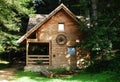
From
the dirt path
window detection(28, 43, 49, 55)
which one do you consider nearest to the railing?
the dirt path

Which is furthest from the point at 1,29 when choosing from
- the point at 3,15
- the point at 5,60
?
the point at 5,60

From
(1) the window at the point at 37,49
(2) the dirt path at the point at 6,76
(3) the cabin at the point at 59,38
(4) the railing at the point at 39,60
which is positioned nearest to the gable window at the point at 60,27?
(3) the cabin at the point at 59,38

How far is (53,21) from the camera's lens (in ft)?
107

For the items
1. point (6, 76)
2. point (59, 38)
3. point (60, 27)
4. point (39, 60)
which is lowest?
point (6, 76)

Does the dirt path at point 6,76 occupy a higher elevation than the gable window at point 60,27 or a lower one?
lower

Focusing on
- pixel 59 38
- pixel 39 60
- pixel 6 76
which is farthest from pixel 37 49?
pixel 6 76

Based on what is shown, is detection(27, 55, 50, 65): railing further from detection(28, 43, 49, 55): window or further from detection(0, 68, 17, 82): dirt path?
detection(28, 43, 49, 55): window

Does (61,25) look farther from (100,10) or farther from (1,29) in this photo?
(1,29)

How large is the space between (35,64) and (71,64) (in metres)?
4.01

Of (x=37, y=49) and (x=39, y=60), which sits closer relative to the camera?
(x=39, y=60)

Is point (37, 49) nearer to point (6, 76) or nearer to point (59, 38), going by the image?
point (59, 38)

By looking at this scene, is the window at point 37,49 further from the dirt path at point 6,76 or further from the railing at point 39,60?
the dirt path at point 6,76

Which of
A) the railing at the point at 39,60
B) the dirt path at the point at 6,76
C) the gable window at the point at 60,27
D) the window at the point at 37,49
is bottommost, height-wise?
the dirt path at the point at 6,76

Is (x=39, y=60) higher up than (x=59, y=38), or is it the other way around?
(x=59, y=38)
